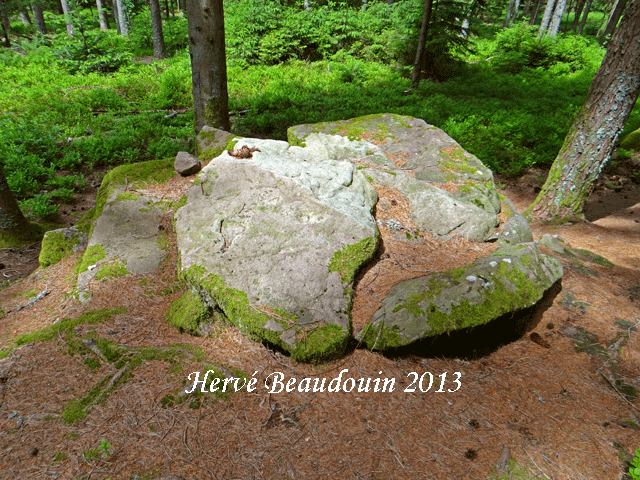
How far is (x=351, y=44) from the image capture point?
633 inches

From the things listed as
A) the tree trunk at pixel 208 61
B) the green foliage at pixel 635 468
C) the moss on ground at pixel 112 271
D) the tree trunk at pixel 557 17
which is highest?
the tree trunk at pixel 557 17

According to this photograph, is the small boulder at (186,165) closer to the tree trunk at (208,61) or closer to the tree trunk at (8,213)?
the tree trunk at (208,61)

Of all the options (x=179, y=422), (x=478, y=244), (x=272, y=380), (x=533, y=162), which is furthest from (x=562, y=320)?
(x=533, y=162)

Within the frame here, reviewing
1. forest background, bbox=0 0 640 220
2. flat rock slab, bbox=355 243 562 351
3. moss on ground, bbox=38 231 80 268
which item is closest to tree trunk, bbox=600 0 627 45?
forest background, bbox=0 0 640 220

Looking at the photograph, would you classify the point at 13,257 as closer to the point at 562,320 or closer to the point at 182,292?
the point at 182,292

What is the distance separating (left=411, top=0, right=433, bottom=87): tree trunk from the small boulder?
1052cm

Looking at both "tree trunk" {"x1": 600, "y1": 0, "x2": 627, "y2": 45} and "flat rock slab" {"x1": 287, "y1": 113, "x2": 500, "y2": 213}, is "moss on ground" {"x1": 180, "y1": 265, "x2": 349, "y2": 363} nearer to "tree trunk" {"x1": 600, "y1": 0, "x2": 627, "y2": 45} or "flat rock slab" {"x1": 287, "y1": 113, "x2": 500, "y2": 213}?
"flat rock slab" {"x1": 287, "y1": 113, "x2": 500, "y2": 213}

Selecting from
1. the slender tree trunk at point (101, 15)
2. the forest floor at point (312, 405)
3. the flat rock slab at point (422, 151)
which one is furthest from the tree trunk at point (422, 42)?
the slender tree trunk at point (101, 15)

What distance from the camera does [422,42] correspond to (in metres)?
11.9

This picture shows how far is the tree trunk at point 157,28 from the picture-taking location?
14.9 meters

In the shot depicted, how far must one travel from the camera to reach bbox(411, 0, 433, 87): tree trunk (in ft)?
36.1

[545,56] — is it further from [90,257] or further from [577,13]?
[577,13]

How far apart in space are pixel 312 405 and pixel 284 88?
1162 cm

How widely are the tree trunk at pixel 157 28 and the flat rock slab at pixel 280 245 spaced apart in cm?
1542
